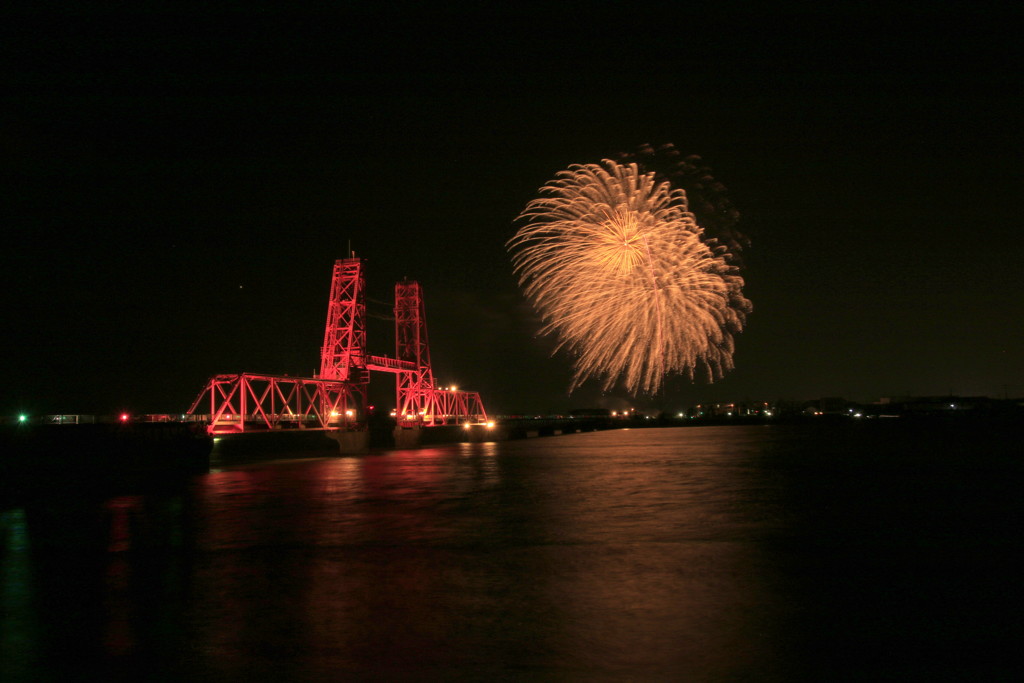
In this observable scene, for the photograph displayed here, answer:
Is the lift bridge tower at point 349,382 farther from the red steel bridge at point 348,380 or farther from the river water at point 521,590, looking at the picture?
the river water at point 521,590

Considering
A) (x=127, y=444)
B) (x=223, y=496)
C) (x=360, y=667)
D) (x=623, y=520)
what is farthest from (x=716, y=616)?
(x=127, y=444)

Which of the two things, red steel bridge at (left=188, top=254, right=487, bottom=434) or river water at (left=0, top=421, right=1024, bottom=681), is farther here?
red steel bridge at (left=188, top=254, right=487, bottom=434)

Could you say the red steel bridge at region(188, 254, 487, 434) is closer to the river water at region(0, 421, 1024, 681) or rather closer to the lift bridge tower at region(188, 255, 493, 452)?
the lift bridge tower at region(188, 255, 493, 452)

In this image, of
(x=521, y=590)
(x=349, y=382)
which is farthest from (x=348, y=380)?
(x=521, y=590)

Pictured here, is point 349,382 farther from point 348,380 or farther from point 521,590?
point 521,590

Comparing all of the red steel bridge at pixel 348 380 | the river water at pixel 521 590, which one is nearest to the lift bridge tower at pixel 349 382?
the red steel bridge at pixel 348 380

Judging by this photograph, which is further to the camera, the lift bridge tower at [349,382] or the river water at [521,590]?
the lift bridge tower at [349,382]

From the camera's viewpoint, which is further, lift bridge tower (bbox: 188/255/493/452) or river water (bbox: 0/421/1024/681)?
lift bridge tower (bbox: 188/255/493/452)

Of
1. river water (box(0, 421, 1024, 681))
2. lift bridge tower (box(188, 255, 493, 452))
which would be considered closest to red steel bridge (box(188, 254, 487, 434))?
lift bridge tower (box(188, 255, 493, 452))
